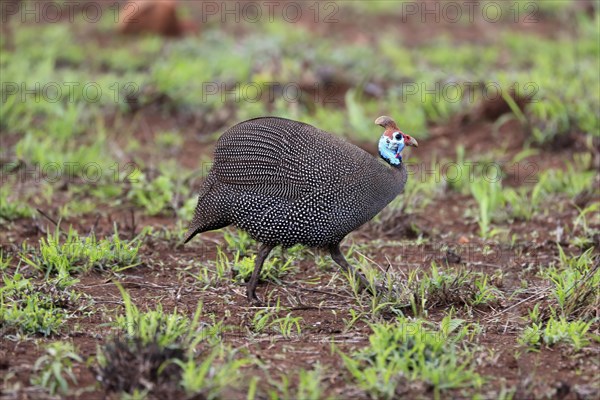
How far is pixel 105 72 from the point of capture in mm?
8188

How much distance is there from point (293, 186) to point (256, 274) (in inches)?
17.2

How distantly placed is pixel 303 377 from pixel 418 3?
746cm

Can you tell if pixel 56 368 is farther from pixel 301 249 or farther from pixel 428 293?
pixel 301 249

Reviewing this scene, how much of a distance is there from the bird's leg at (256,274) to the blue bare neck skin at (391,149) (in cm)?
70

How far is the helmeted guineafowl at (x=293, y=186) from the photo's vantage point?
4.38 m

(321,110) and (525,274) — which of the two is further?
(321,110)

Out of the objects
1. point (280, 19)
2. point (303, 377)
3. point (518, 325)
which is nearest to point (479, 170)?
point (518, 325)

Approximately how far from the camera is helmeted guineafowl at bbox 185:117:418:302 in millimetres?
4375

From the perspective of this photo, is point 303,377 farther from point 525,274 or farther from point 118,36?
point 118,36

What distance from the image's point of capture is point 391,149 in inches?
182

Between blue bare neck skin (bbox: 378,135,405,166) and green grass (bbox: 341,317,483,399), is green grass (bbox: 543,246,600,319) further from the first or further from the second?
blue bare neck skin (bbox: 378,135,405,166)

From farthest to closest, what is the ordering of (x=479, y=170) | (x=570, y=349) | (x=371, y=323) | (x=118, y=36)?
(x=118, y=36)
(x=479, y=170)
(x=371, y=323)
(x=570, y=349)

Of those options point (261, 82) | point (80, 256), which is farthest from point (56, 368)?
point (261, 82)

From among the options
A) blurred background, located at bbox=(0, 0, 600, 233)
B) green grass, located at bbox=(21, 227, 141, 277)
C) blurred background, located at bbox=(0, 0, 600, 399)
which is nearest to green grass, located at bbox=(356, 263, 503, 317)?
blurred background, located at bbox=(0, 0, 600, 399)
